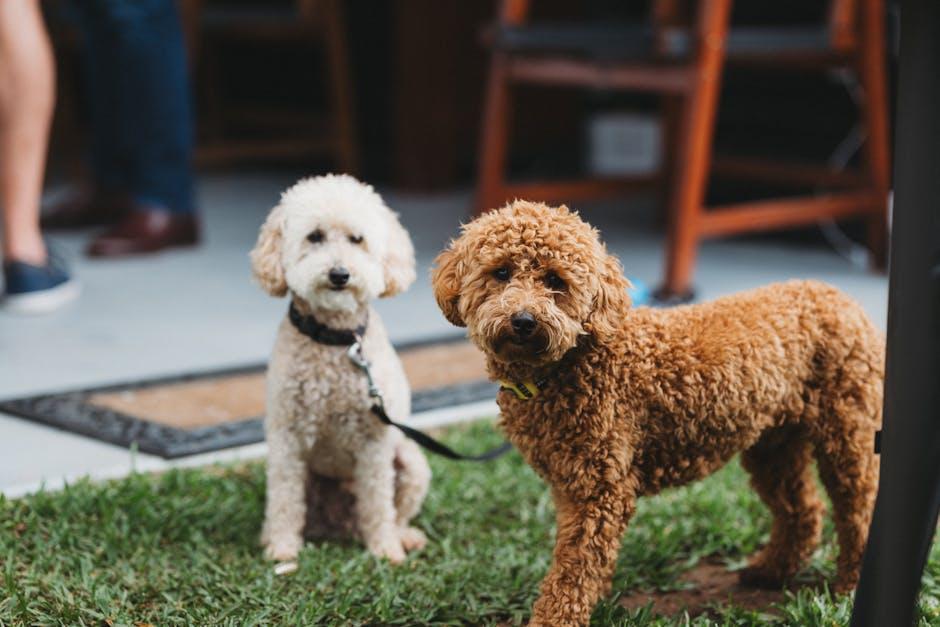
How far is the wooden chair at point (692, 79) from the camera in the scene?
157 inches

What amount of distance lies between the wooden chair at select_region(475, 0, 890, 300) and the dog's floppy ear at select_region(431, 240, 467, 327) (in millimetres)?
2233

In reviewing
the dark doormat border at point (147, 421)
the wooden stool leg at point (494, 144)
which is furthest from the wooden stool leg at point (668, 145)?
the dark doormat border at point (147, 421)

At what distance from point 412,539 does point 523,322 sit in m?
0.85

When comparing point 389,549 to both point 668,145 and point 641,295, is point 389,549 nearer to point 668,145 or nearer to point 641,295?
point 641,295

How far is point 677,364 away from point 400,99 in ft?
14.4

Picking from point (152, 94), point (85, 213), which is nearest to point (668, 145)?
point (152, 94)

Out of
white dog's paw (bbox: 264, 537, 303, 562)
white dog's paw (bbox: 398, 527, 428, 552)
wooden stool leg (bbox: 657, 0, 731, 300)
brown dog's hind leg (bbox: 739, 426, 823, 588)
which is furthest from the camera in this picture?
wooden stool leg (bbox: 657, 0, 731, 300)

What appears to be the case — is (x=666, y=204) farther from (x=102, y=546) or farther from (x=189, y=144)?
(x=102, y=546)

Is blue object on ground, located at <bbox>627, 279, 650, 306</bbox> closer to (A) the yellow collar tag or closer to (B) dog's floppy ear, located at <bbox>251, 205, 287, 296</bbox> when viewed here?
(B) dog's floppy ear, located at <bbox>251, 205, 287, 296</bbox>

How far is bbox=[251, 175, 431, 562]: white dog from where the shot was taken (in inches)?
92.1

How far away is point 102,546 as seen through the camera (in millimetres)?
2270

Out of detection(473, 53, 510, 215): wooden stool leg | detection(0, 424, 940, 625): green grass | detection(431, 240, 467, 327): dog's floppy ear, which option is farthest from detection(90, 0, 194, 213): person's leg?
detection(431, 240, 467, 327): dog's floppy ear

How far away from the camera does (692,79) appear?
3.94 m

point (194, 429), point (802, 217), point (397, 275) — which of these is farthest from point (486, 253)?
point (802, 217)
